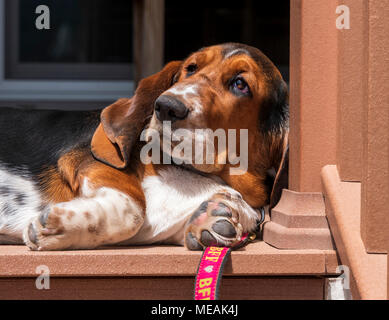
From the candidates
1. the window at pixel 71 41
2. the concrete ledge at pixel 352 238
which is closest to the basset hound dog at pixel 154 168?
the concrete ledge at pixel 352 238

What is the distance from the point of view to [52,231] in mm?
2051

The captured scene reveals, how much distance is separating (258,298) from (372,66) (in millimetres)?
824

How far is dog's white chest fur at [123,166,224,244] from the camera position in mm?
2236

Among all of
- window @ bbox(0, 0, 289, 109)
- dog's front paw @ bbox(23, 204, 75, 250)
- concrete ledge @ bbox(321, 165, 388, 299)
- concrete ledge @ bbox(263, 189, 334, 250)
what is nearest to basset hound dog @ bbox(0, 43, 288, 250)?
dog's front paw @ bbox(23, 204, 75, 250)

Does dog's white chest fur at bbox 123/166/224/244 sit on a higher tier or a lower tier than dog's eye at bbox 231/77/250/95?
lower

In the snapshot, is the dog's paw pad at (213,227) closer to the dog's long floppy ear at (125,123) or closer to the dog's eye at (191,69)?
the dog's long floppy ear at (125,123)

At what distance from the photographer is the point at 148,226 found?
2.24 metres

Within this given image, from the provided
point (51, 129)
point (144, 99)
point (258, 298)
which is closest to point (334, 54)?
point (144, 99)

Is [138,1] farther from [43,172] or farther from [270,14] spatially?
[270,14]

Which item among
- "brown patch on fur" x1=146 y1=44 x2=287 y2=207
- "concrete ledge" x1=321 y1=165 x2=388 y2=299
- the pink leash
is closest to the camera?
"concrete ledge" x1=321 y1=165 x2=388 y2=299

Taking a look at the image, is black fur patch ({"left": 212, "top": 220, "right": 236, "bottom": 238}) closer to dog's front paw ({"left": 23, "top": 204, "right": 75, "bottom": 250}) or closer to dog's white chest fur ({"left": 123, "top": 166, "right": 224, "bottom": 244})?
dog's white chest fur ({"left": 123, "top": 166, "right": 224, "bottom": 244})

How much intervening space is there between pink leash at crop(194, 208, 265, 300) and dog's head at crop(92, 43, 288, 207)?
0.39 meters

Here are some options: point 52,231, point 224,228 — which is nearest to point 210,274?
point 224,228

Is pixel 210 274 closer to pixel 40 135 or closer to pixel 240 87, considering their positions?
pixel 240 87
